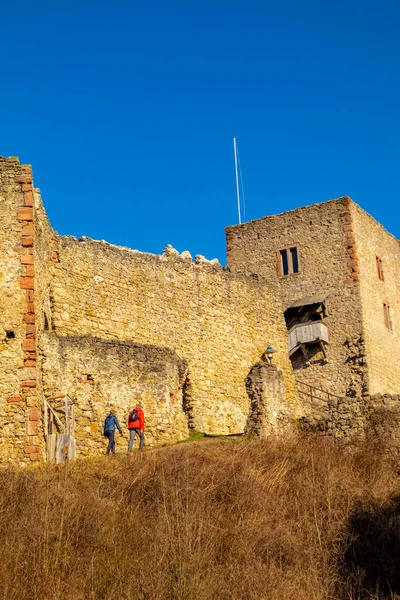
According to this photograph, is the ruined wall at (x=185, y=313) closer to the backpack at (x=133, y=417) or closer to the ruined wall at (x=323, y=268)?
the ruined wall at (x=323, y=268)

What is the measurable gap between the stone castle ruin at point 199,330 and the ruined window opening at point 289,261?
44 mm

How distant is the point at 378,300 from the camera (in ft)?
116

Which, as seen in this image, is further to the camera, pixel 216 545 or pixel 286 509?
pixel 286 509

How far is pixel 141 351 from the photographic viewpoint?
23.6m

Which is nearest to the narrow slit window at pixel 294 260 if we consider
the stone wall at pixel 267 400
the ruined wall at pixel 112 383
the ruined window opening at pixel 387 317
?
the ruined window opening at pixel 387 317

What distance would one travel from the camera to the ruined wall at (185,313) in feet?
82.3

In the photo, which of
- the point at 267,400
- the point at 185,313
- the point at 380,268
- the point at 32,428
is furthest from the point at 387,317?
the point at 32,428

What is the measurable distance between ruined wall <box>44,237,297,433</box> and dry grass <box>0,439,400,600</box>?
6132mm

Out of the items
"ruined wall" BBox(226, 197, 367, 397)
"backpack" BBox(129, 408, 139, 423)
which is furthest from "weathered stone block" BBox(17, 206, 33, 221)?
"ruined wall" BBox(226, 197, 367, 397)

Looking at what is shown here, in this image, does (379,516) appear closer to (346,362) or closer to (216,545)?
(216,545)

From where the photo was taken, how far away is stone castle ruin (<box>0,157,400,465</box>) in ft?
68.0

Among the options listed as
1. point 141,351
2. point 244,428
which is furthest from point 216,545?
point 244,428

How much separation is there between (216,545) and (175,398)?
330 inches

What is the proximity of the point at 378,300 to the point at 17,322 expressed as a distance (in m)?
17.8
